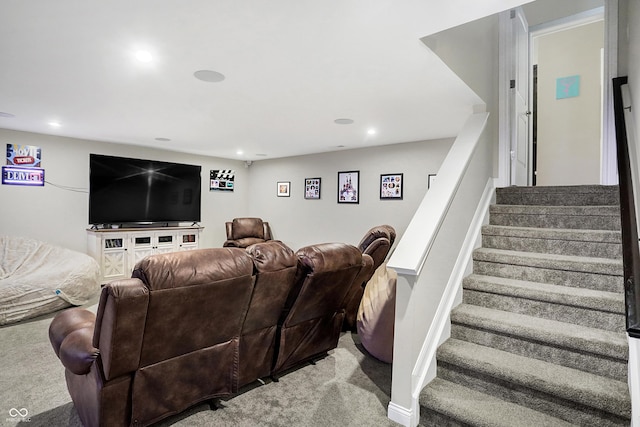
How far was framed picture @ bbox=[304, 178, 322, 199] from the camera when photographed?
6699 mm

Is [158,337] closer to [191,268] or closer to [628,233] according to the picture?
[191,268]

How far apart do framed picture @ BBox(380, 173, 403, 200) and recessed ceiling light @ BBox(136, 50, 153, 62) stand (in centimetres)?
408

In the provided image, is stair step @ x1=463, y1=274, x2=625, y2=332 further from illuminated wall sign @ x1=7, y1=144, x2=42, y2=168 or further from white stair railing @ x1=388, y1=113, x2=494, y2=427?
illuminated wall sign @ x1=7, y1=144, x2=42, y2=168

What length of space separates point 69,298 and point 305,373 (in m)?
3.28

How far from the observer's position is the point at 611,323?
6.56 feet

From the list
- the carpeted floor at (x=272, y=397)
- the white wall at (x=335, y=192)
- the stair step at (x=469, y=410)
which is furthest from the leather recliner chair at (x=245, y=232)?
the stair step at (x=469, y=410)

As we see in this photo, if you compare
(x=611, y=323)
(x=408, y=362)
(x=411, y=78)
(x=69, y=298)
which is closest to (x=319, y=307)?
(x=408, y=362)

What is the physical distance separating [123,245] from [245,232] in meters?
2.31

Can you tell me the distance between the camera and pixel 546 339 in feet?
6.48

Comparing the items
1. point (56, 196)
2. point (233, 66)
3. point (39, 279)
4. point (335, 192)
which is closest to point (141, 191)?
point (56, 196)

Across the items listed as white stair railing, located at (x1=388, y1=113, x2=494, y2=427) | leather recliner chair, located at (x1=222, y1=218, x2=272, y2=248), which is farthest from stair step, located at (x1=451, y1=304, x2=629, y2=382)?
leather recliner chair, located at (x1=222, y1=218, x2=272, y2=248)

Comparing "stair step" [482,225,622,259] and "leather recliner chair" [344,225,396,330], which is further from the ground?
"stair step" [482,225,622,259]

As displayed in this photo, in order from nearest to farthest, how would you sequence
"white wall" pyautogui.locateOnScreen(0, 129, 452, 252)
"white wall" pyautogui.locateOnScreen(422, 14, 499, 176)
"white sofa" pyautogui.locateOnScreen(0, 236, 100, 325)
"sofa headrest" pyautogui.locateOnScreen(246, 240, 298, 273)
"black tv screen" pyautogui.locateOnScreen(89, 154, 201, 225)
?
1. "sofa headrest" pyautogui.locateOnScreen(246, 240, 298, 273)
2. "white wall" pyautogui.locateOnScreen(422, 14, 499, 176)
3. "white sofa" pyautogui.locateOnScreen(0, 236, 100, 325)
4. "white wall" pyautogui.locateOnScreen(0, 129, 452, 252)
5. "black tv screen" pyautogui.locateOnScreen(89, 154, 201, 225)

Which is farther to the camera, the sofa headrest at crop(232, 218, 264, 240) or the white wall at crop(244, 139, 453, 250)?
the sofa headrest at crop(232, 218, 264, 240)
